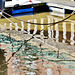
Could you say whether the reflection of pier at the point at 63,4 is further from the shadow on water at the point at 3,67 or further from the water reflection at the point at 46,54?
the shadow on water at the point at 3,67

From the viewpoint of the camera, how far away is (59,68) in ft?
15.8

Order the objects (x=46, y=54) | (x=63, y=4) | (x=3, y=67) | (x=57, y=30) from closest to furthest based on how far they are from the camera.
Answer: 1. (x=3, y=67)
2. (x=46, y=54)
3. (x=57, y=30)
4. (x=63, y=4)

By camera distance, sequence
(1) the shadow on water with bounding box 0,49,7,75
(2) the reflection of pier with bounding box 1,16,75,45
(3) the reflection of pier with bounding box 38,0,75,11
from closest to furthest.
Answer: (1) the shadow on water with bounding box 0,49,7,75 → (2) the reflection of pier with bounding box 1,16,75,45 → (3) the reflection of pier with bounding box 38,0,75,11

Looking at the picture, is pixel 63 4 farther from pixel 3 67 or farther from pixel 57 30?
pixel 3 67

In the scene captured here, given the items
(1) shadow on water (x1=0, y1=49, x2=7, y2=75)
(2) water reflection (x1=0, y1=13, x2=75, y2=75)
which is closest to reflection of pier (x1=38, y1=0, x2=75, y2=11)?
(2) water reflection (x1=0, y1=13, x2=75, y2=75)

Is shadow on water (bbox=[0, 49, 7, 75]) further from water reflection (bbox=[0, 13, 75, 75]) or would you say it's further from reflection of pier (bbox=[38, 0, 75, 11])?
reflection of pier (bbox=[38, 0, 75, 11])

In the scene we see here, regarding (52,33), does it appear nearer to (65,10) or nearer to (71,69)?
(71,69)

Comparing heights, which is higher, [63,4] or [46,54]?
[63,4]

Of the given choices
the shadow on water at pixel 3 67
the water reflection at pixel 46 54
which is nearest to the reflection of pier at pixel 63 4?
the water reflection at pixel 46 54

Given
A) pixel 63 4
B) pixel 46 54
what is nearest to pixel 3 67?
pixel 46 54

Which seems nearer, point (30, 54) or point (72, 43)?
point (30, 54)

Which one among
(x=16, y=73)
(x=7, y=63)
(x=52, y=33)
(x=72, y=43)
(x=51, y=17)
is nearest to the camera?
(x=16, y=73)

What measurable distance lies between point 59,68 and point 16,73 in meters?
1.03

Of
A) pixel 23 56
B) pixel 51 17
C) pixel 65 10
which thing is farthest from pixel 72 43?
pixel 65 10
